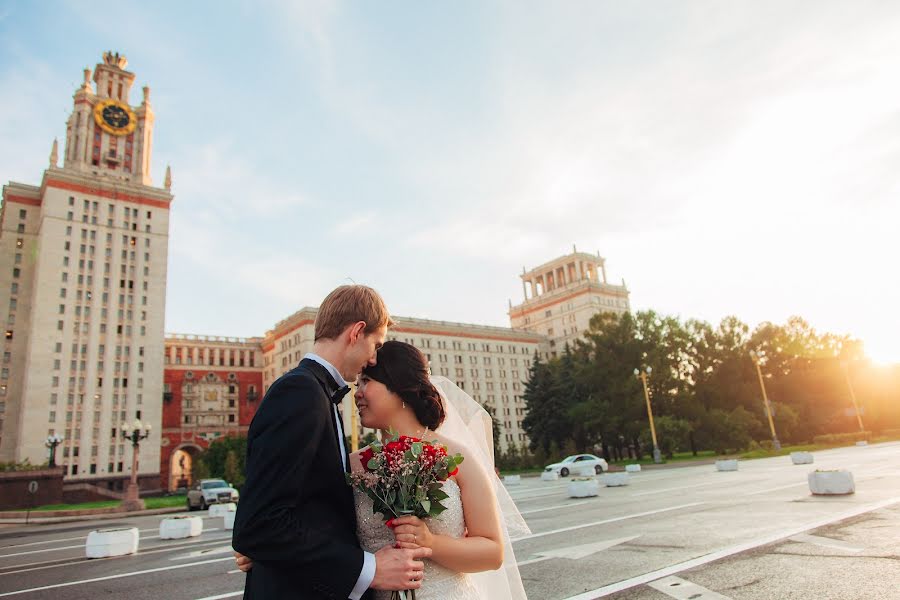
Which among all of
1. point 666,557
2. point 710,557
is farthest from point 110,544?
point 710,557

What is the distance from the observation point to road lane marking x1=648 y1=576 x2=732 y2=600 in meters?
5.30

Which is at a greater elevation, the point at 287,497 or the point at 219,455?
the point at 219,455

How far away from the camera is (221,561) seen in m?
10.1

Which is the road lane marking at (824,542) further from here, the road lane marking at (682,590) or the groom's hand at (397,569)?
the groom's hand at (397,569)

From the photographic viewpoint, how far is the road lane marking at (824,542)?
6754 mm

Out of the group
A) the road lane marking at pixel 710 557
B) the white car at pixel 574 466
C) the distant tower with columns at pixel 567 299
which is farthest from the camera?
the distant tower with columns at pixel 567 299

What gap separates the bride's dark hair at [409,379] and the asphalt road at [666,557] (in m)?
3.94

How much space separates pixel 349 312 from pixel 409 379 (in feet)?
1.73

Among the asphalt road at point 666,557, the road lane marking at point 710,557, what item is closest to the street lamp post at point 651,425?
the asphalt road at point 666,557

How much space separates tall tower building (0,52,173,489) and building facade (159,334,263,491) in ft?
35.0

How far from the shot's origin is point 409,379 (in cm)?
291

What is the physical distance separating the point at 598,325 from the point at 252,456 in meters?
56.0

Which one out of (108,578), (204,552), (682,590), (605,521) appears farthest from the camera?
(204,552)

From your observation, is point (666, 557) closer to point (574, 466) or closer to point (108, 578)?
point (108, 578)
